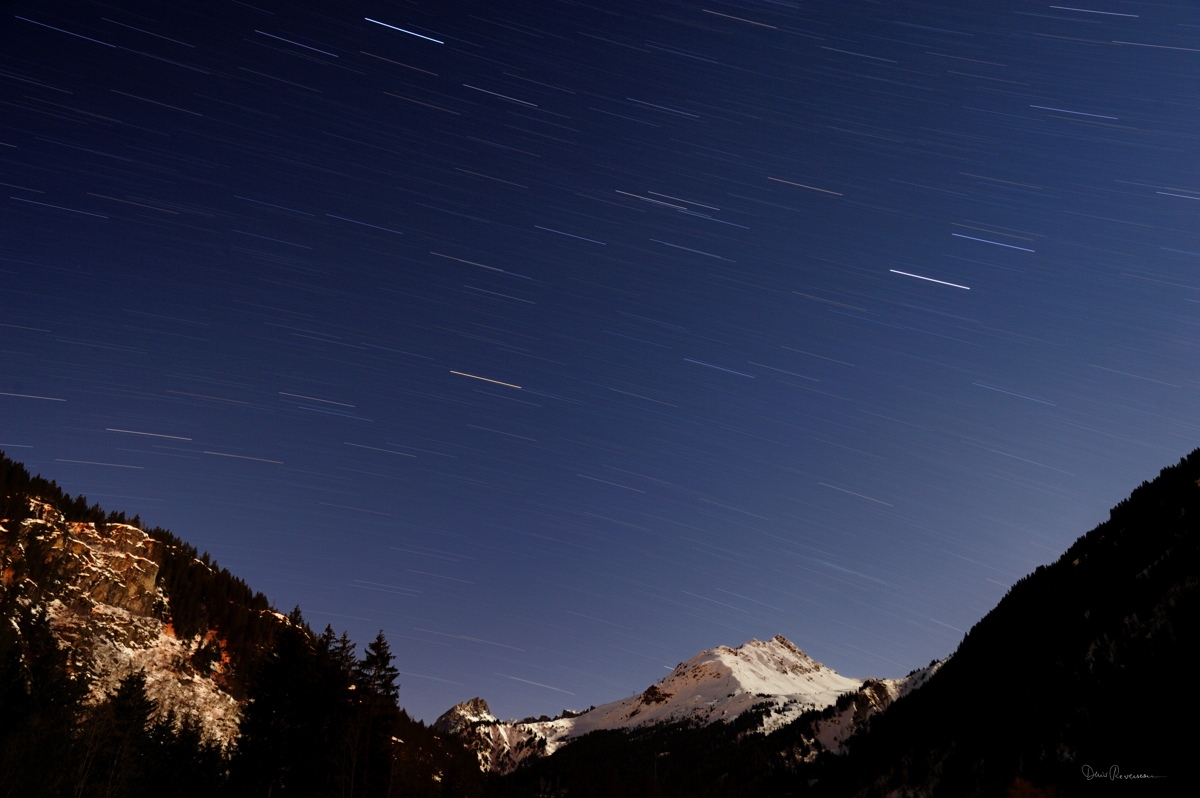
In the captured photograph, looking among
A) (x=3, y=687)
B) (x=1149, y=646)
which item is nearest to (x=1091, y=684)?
(x=1149, y=646)

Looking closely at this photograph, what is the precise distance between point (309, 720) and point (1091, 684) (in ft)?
226

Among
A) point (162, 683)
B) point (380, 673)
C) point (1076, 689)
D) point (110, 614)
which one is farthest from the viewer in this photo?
point (110, 614)

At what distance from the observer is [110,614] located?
3499 inches

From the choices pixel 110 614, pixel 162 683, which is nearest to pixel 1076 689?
pixel 162 683

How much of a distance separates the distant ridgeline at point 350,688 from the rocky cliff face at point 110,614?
0.34 meters

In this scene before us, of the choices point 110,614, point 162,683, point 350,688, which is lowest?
point 350,688

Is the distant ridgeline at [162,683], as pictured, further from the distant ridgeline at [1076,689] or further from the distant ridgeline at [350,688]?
the distant ridgeline at [1076,689]

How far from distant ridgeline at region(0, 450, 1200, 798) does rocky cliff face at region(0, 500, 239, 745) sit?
1.13 ft

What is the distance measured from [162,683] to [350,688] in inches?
1856

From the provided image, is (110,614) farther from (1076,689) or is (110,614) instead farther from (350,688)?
(1076,689)

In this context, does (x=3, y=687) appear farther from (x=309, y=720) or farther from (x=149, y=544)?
(x=149, y=544)

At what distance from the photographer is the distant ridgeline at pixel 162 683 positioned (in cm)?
4012

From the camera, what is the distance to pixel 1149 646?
58281 mm

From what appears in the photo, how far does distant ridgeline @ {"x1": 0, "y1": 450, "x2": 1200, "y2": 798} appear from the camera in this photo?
138ft
